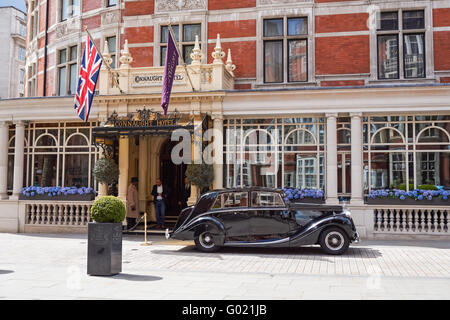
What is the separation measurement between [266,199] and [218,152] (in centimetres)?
361

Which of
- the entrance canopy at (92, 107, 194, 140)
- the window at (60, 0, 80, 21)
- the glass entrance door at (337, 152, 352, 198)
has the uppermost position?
the window at (60, 0, 80, 21)

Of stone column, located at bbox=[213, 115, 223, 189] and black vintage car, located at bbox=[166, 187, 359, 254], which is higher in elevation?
stone column, located at bbox=[213, 115, 223, 189]

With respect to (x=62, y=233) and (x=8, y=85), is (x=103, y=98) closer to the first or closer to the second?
(x=62, y=233)

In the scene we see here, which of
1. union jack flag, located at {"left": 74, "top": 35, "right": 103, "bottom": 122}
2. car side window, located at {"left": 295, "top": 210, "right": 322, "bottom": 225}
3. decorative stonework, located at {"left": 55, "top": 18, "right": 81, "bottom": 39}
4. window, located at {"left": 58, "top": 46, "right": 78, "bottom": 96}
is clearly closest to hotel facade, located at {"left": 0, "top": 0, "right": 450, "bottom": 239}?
union jack flag, located at {"left": 74, "top": 35, "right": 103, "bottom": 122}

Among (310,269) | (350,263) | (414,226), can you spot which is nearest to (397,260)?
(350,263)

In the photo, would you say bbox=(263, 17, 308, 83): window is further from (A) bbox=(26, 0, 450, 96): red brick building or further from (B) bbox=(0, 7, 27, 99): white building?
(B) bbox=(0, 7, 27, 99): white building

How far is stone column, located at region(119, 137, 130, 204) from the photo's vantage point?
1555cm

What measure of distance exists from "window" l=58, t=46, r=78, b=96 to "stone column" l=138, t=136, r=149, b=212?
4.84 meters

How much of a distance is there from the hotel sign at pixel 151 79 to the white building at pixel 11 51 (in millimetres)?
32051

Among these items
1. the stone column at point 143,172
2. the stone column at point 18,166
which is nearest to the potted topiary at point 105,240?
the stone column at point 143,172

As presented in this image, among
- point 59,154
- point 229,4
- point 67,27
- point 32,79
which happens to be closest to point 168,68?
point 229,4

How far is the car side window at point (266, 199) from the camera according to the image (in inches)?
454

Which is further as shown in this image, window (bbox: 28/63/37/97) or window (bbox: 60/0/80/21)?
window (bbox: 28/63/37/97)

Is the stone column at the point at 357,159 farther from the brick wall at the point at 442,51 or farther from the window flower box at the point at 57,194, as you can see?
the window flower box at the point at 57,194
